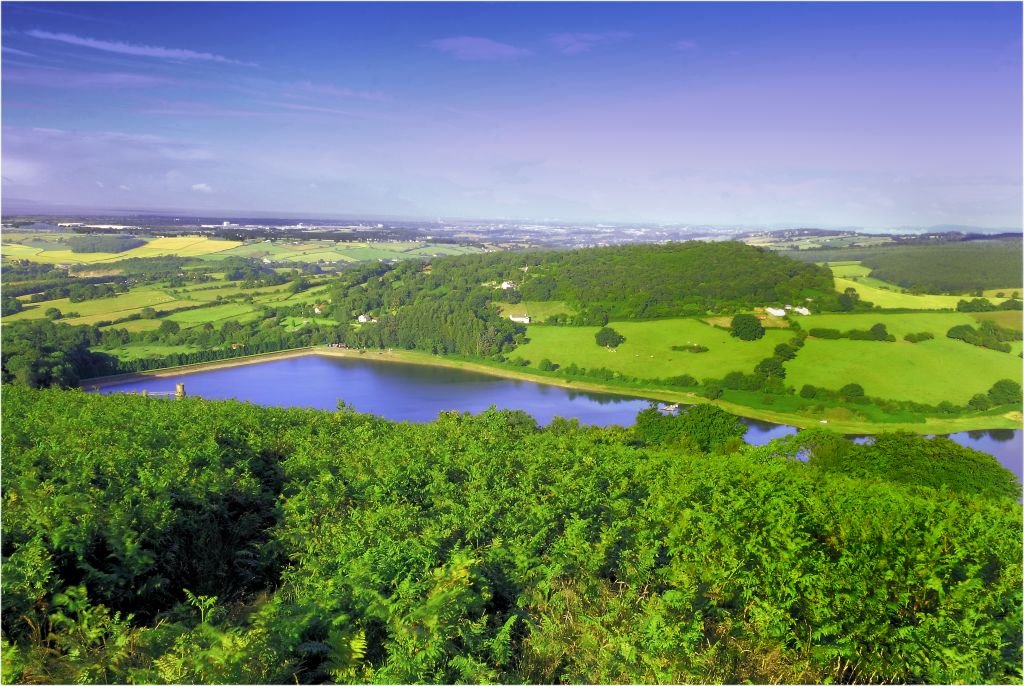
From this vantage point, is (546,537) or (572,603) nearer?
(572,603)

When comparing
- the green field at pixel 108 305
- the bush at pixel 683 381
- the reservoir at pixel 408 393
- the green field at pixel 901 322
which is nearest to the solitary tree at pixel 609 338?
the reservoir at pixel 408 393

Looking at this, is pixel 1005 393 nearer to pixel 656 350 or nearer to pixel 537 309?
pixel 656 350

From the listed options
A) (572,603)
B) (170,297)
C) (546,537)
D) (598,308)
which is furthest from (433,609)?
(170,297)

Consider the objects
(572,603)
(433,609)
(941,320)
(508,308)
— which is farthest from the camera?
(508,308)

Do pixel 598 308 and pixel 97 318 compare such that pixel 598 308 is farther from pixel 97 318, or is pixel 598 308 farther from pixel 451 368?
pixel 97 318

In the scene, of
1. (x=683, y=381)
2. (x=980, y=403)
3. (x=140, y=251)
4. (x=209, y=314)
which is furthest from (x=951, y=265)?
(x=140, y=251)

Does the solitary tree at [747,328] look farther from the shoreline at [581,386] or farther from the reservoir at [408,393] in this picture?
the reservoir at [408,393]

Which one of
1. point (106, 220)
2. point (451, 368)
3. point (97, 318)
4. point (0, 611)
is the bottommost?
point (451, 368)
